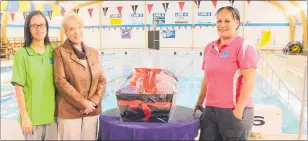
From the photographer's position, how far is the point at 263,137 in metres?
2.39

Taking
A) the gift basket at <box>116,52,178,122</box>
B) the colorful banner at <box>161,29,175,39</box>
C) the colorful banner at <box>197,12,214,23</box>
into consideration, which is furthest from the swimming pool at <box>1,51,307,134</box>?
the colorful banner at <box>197,12,214,23</box>

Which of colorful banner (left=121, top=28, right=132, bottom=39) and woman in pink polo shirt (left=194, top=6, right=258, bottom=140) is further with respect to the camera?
colorful banner (left=121, top=28, right=132, bottom=39)

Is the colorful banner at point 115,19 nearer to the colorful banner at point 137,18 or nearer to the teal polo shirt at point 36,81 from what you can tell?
the colorful banner at point 137,18

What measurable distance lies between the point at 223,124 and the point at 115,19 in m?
8.32

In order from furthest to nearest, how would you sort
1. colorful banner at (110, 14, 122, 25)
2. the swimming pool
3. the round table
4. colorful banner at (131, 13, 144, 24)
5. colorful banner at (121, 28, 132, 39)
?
colorful banner at (121, 28, 132, 39)
colorful banner at (131, 13, 144, 24)
colorful banner at (110, 14, 122, 25)
the swimming pool
the round table

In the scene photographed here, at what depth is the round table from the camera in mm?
1145

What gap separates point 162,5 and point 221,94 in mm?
6729

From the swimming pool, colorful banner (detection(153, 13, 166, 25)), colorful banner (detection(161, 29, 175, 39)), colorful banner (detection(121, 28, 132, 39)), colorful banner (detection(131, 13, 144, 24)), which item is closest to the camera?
the swimming pool

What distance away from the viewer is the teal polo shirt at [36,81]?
1360mm

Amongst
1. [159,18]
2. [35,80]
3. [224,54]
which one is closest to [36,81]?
[35,80]

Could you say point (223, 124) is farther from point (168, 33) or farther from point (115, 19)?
point (168, 33)

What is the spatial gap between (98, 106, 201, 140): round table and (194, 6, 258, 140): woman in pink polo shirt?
12cm

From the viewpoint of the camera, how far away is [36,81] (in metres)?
1.37

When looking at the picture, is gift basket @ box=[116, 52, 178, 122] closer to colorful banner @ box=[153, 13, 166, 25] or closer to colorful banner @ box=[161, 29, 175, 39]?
colorful banner @ box=[153, 13, 166, 25]
